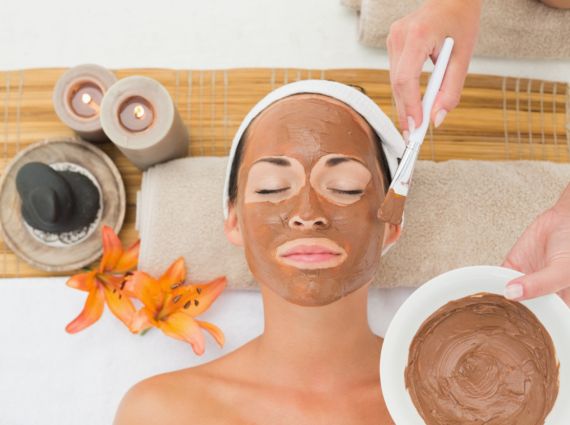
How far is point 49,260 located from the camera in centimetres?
130

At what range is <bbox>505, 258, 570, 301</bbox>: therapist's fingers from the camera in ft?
2.41

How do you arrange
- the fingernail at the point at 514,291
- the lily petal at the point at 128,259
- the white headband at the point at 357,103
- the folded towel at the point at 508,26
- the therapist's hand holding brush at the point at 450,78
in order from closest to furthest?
the fingernail at the point at 514,291 → the therapist's hand holding brush at the point at 450,78 → the white headband at the point at 357,103 → the lily petal at the point at 128,259 → the folded towel at the point at 508,26

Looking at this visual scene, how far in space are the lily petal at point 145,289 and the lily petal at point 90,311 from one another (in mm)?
103

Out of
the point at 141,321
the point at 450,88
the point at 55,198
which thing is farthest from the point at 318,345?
the point at 55,198

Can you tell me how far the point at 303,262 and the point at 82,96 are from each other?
2.85 feet

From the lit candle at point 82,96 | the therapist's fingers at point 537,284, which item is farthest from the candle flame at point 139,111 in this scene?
the therapist's fingers at point 537,284

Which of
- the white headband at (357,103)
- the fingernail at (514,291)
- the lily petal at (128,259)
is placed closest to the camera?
the fingernail at (514,291)

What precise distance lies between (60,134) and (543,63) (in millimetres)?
1750

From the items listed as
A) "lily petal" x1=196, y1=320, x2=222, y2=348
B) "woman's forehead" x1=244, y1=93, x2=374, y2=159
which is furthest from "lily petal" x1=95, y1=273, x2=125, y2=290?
"woman's forehead" x1=244, y1=93, x2=374, y2=159

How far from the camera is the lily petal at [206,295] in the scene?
3.99 feet

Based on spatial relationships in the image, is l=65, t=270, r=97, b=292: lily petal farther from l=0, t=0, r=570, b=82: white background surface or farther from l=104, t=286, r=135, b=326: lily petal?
l=0, t=0, r=570, b=82: white background surface

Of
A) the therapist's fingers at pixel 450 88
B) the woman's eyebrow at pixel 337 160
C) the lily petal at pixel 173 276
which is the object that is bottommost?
the lily petal at pixel 173 276

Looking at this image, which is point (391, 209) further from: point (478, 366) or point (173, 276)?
point (173, 276)

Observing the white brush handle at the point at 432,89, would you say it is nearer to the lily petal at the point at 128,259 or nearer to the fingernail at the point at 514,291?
the fingernail at the point at 514,291
